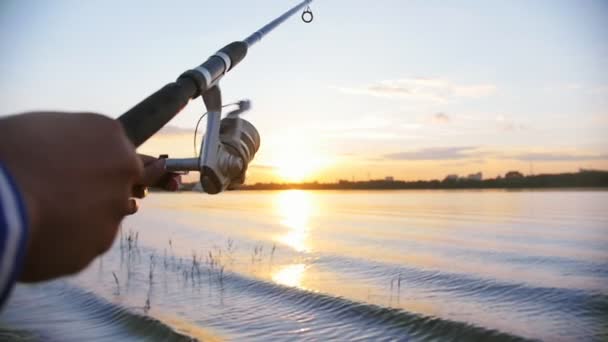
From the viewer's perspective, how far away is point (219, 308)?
11914 mm

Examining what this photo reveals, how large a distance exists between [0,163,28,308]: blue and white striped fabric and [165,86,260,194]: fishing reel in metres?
1.44

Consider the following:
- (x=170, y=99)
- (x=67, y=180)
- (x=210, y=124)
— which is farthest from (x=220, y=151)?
(x=67, y=180)

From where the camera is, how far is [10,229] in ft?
2.48

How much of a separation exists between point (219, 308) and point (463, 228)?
2217 cm

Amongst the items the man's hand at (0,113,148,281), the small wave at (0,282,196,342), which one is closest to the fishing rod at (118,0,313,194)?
the man's hand at (0,113,148,281)

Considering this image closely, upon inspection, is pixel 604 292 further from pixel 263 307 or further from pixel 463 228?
pixel 463 228

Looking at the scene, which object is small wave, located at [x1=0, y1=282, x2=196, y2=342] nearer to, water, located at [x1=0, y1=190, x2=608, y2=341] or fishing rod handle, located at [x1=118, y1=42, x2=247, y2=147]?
water, located at [x1=0, y1=190, x2=608, y2=341]

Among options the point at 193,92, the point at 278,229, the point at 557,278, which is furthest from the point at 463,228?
the point at 193,92

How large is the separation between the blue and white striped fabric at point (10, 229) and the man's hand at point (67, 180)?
3 centimetres

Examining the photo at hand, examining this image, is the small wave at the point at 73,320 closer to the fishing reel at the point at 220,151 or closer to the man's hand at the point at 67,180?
the fishing reel at the point at 220,151

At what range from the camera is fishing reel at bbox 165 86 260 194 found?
2311mm

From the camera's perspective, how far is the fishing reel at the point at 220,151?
231 centimetres

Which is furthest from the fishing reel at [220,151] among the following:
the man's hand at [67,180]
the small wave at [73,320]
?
the small wave at [73,320]

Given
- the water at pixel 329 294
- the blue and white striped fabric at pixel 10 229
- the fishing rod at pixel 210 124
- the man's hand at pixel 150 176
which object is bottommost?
the water at pixel 329 294
